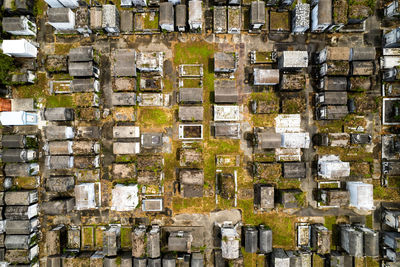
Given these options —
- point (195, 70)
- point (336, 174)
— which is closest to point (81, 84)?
point (195, 70)

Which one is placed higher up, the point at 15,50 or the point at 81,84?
the point at 15,50

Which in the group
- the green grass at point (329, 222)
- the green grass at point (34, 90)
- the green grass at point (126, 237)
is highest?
the green grass at point (34, 90)

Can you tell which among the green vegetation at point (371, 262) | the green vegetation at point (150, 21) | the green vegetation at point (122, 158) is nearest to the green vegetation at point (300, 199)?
the green vegetation at point (371, 262)

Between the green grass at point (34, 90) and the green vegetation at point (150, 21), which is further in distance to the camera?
the green grass at point (34, 90)

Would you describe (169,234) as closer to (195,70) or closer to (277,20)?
(195,70)

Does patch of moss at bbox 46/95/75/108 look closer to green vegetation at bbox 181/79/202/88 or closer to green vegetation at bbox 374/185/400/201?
green vegetation at bbox 181/79/202/88

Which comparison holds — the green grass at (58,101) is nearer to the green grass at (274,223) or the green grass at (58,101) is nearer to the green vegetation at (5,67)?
the green vegetation at (5,67)
